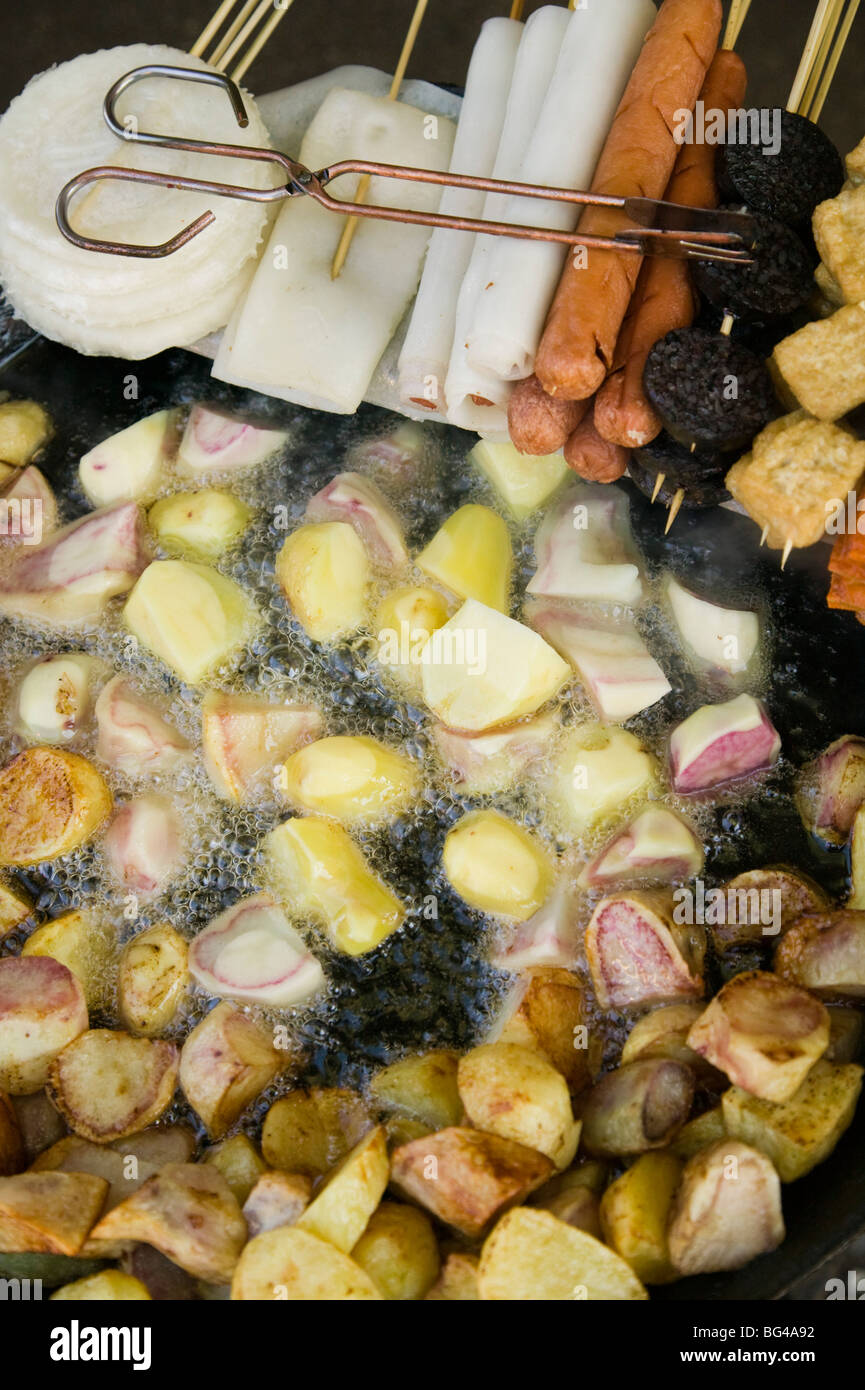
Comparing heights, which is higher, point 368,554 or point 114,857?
point 368,554

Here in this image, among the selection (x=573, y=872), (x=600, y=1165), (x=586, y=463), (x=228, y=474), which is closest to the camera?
(x=600, y=1165)

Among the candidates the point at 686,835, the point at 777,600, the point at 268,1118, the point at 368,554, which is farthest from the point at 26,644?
the point at 777,600

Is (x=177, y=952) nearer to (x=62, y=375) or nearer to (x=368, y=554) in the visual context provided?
(x=368, y=554)

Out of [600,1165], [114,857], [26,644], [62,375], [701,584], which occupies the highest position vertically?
[62,375]

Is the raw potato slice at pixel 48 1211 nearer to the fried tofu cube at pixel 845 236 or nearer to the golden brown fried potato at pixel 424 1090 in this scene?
the golden brown fried potato at pixel 424 1090

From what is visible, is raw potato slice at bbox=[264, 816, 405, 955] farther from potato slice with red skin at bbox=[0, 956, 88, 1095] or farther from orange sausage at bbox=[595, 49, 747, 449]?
orange sausage at bbox=[595, 49, 747, 449]

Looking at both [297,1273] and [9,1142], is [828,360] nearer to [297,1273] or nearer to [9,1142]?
[297,1273]

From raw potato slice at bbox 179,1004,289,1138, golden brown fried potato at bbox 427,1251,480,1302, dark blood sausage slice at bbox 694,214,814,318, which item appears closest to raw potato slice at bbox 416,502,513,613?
dark blood sausage slice at bbox 694,214,814,318
